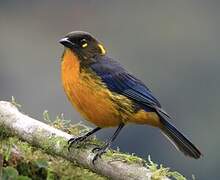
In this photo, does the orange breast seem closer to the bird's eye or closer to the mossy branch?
the bird's eye

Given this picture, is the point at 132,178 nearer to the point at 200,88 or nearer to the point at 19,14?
the point at 200,88

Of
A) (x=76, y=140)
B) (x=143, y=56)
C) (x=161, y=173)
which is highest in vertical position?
(x=161, y=173)

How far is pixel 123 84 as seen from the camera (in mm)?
9141

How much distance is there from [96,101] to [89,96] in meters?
0.06

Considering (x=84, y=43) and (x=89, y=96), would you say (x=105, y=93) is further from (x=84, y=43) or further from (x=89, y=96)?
(x=84, y=43)

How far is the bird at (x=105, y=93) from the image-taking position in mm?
8914

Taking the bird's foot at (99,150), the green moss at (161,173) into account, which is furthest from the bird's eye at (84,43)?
the green moss at (161,173)

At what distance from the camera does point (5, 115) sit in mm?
8523

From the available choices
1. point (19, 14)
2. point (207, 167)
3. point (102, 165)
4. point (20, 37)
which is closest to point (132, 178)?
point (102, 165)

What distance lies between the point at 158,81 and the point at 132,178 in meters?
34.4

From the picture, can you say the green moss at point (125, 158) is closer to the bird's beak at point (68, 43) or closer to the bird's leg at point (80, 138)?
the bird's leg at point (80, 138)

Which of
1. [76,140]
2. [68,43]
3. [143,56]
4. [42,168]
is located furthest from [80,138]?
[143,56]

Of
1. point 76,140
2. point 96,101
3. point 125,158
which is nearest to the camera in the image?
point 125,158

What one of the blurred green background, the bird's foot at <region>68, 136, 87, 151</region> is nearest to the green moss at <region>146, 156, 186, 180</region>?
the bird's foot at <region>68, 136, 87, 151</region>
